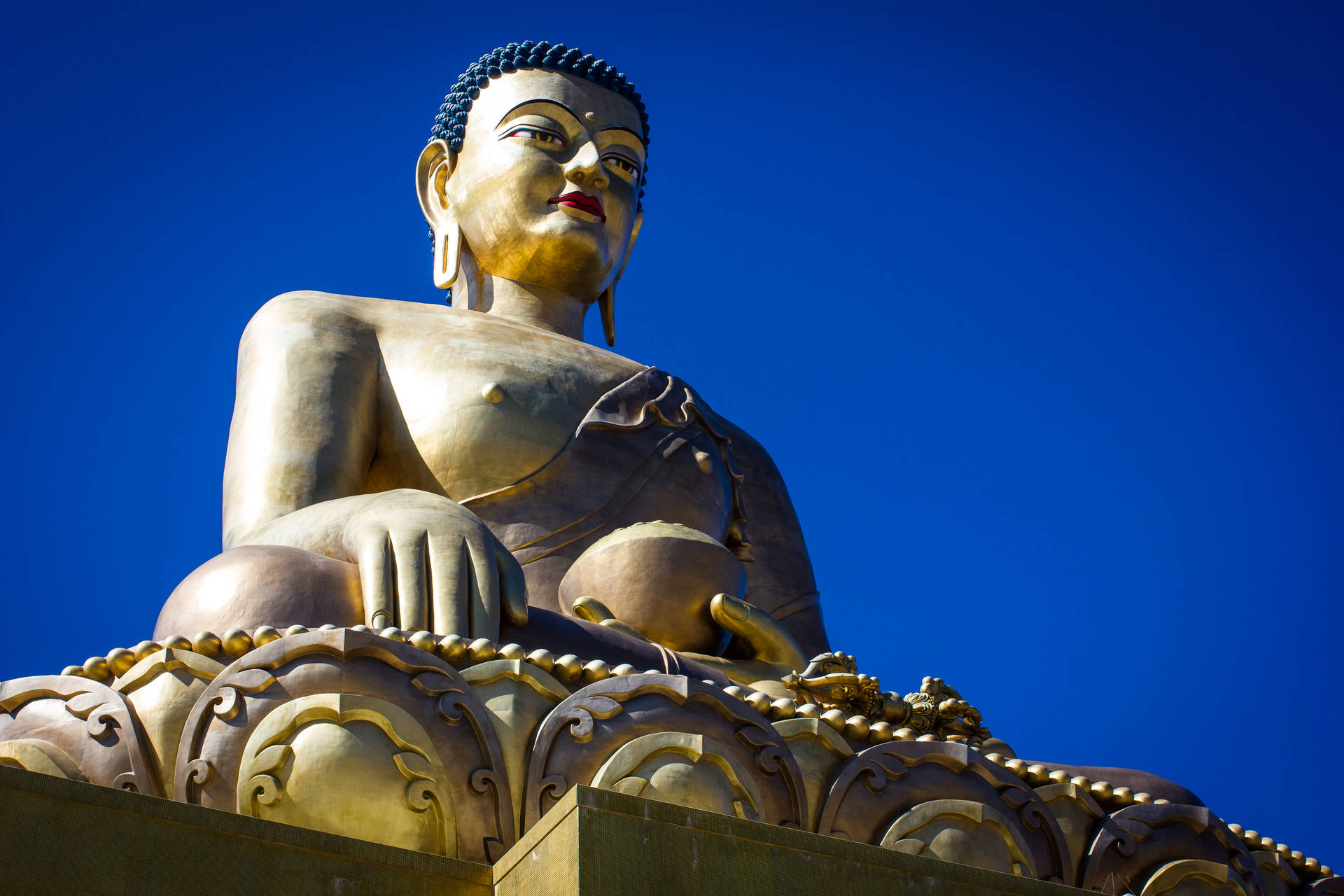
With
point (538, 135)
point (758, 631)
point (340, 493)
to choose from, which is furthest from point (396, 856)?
point (538, 135)

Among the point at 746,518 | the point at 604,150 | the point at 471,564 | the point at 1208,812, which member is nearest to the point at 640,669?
the point at 471,564

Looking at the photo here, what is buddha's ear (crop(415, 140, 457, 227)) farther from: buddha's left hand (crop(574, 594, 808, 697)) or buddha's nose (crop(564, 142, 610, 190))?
buddha's left hand (crop(574, 594, 808, 697))

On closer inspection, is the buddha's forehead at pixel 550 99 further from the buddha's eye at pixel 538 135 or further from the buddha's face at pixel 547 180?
the buddha's eye at pixel 538 135

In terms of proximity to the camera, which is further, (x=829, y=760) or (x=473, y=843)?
(x=829, y=760)

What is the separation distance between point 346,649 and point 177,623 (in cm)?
121

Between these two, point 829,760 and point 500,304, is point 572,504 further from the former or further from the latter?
point 829,760

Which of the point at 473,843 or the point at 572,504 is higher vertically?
the point at 572,504

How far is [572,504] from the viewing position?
25.1 feet

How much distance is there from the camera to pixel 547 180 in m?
8.62

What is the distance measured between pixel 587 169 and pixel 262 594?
351 centimetres

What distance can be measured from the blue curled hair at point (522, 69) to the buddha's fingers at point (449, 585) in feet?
11.8

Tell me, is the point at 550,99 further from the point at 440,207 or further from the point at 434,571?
the point at 434,571

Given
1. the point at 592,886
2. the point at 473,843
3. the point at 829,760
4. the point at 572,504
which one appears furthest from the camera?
the point at 572,504

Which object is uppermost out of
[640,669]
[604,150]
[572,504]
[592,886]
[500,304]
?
[604,150]
